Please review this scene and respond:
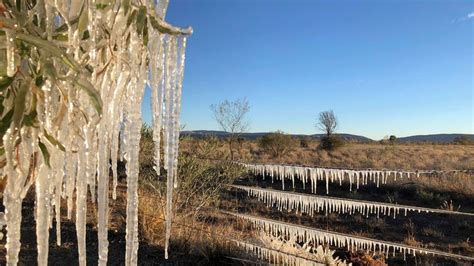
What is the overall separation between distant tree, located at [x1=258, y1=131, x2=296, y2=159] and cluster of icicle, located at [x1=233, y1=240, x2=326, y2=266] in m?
17.3

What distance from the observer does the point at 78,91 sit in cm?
77

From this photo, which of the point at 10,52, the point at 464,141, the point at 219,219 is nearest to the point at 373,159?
the point at 219,219

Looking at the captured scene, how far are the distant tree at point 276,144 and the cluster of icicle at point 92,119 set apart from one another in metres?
21.8

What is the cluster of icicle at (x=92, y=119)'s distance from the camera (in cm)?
67

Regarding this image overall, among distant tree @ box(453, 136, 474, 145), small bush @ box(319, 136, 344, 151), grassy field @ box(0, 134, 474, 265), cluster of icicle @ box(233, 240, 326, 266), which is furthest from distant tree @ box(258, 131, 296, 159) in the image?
cluster of icicle @ box(233, 240, 326, 266)

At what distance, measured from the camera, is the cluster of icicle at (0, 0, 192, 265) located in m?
0.67

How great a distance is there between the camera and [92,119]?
741mm

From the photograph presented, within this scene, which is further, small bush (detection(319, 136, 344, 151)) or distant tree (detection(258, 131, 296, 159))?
small bush (detection(319, 136, 344, 151))

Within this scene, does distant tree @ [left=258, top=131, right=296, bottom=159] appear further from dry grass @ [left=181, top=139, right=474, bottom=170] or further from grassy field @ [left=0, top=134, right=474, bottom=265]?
grassy field @ [left=0, top=134, right=474, bottom=265]

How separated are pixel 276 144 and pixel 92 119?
903 inches

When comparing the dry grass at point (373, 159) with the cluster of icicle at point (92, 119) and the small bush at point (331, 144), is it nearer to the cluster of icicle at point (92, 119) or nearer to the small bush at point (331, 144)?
the small bush at point (331, 144)

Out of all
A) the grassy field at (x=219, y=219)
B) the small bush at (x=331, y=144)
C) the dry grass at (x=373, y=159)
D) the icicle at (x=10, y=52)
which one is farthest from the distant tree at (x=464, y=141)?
the icicle at (x=10, y=52)

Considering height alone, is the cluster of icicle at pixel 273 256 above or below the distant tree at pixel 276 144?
below

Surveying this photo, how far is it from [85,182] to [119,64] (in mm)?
233
